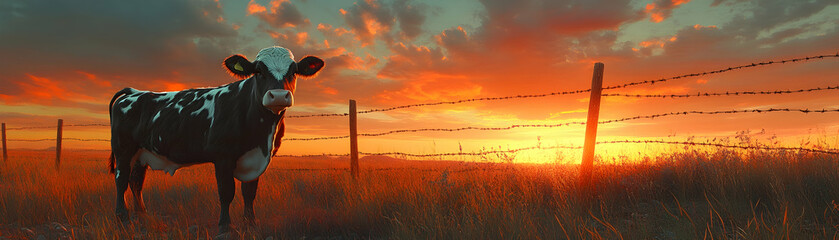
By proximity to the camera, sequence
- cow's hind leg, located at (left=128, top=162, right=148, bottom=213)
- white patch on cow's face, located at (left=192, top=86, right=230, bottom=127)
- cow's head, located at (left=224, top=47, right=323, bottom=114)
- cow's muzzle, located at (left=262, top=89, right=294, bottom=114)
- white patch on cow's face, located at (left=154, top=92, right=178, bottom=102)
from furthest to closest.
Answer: cow's hind leg, located at (left=128, top=162, right=148, bottom=213)
white patch on cow's face, located at (left=154, top=92, right=178, bottom=102)
white patch on cow's face, located at (left=192, top=86, right=230, bottom=127)
cow's head, located at (left=224, top=47, right=323, bottom=114)
cow's muzzle, located at (left=262, top=89, right=294, bottom=114)

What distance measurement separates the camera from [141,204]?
568cm

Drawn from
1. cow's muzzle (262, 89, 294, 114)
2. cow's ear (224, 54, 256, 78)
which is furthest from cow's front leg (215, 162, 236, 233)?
cow's muzzle (262, 89, 294, 114)

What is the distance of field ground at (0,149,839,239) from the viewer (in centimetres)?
392

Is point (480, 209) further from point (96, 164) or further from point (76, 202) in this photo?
point (96, 164)

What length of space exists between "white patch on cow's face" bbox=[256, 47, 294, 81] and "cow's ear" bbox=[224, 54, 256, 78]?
109 millimetres

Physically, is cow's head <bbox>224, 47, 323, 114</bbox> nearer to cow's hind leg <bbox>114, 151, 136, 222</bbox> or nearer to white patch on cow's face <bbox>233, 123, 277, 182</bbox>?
white patch on cow's face <bbox>233, 123, 277, 182</bbox>

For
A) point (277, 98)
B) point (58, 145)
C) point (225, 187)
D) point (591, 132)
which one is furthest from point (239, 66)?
point (58, 145)

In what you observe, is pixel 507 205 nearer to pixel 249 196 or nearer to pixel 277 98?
pixel 277 98

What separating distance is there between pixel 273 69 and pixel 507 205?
2.58 meters

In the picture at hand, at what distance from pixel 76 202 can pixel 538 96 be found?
6410mm

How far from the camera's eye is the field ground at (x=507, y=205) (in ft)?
12.9

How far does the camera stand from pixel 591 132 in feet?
16.7

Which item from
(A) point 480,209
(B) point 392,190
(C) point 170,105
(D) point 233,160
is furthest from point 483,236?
(C) point 170,105

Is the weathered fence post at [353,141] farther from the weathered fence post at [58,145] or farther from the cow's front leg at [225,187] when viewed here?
the weathered fence post at [58,145]
